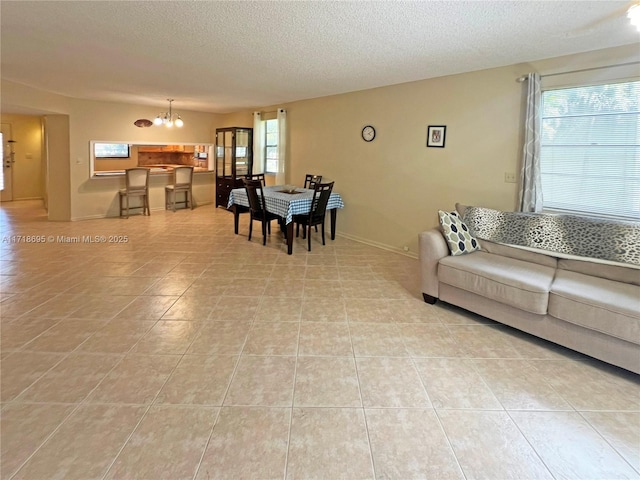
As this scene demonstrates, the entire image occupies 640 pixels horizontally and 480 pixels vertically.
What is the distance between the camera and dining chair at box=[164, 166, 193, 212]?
840 centimetres

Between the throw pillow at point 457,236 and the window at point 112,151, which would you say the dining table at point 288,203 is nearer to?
the throw pillow at point 457,236

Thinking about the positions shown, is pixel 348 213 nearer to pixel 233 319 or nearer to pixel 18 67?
pixel 233 319

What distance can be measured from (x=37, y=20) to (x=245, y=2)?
68.0 inches

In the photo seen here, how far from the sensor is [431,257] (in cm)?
351

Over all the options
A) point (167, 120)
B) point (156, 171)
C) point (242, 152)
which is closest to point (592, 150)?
point (242, 152)

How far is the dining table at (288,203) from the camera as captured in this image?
5117 mm

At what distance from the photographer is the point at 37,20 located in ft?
9.78

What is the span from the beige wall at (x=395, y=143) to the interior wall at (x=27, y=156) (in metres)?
3.36

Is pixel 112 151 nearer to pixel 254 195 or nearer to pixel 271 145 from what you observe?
pixel 271 145

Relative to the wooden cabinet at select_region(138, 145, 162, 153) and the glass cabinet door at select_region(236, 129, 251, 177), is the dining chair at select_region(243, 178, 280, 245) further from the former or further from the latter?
the wooden cabinet at select_region(138, 145, 162, 153)

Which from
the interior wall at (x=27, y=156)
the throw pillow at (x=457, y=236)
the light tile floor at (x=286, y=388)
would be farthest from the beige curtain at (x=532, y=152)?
the interior wall at (x=27, y=156)

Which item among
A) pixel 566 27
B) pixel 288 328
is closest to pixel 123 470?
pixel 288 328

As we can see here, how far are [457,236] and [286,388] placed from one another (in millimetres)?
2160

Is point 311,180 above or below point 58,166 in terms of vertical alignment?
below
